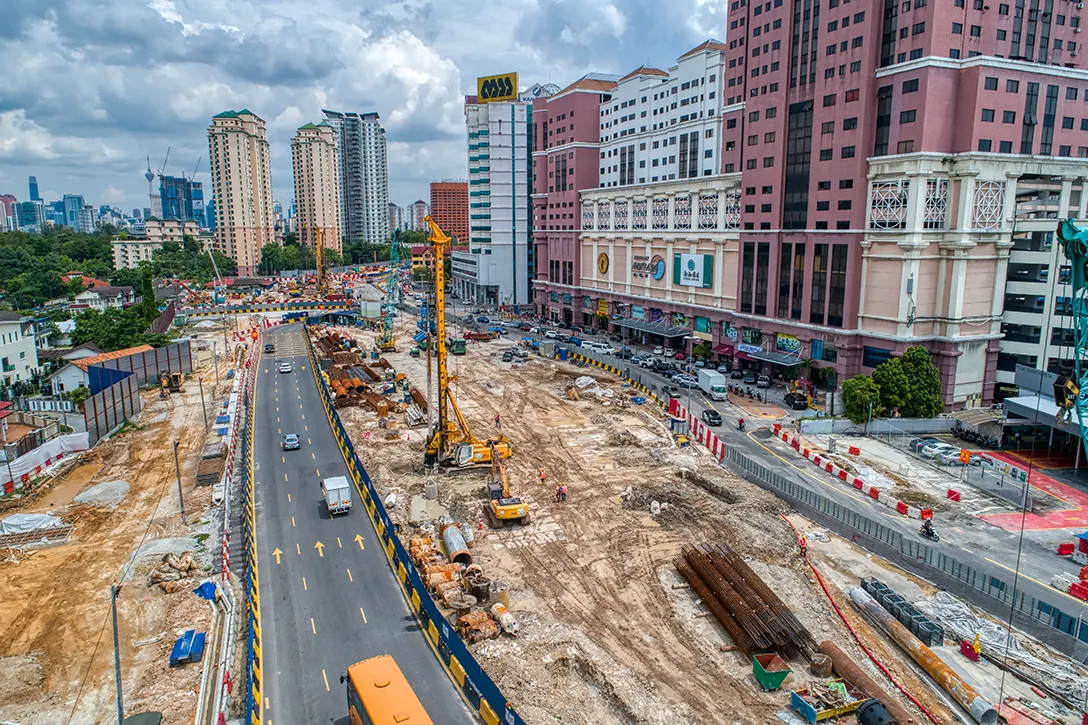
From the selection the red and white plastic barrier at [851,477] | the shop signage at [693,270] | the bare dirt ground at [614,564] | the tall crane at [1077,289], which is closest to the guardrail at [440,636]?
the bare dirt ground at [614,564]

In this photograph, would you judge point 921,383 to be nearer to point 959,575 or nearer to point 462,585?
point 959,575

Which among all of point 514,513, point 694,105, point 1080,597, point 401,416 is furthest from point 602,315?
point 1080,597

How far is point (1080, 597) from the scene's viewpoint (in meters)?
33.8

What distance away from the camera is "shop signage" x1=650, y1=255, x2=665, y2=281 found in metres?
96.9

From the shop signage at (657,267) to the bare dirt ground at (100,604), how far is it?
217 feet

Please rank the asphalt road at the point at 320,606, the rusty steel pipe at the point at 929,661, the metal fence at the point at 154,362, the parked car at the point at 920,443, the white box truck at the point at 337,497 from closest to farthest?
the rusty steel pipe at the point at 929,661, the asphalt road at the point at 320,606, the white box truck at the point at 337,497, the parked car at the point at 920,443, the metal fence at the point at 154,362

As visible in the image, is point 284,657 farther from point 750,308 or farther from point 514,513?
point 750,308

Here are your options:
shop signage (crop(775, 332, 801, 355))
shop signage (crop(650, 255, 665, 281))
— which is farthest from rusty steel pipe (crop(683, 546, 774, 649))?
shop signage (crop(650, 255, 665, 281))

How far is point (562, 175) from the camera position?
124m

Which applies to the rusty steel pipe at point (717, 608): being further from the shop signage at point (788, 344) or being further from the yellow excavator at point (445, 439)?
the shop signage at point (788, 344)

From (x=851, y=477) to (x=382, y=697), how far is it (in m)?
40.5

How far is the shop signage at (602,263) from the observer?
111688 mm

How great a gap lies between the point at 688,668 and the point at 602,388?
4956 cm

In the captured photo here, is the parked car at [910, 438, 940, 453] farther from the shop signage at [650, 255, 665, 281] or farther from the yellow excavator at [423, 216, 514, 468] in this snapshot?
the shop signage at [650, 255, 665, 281]
